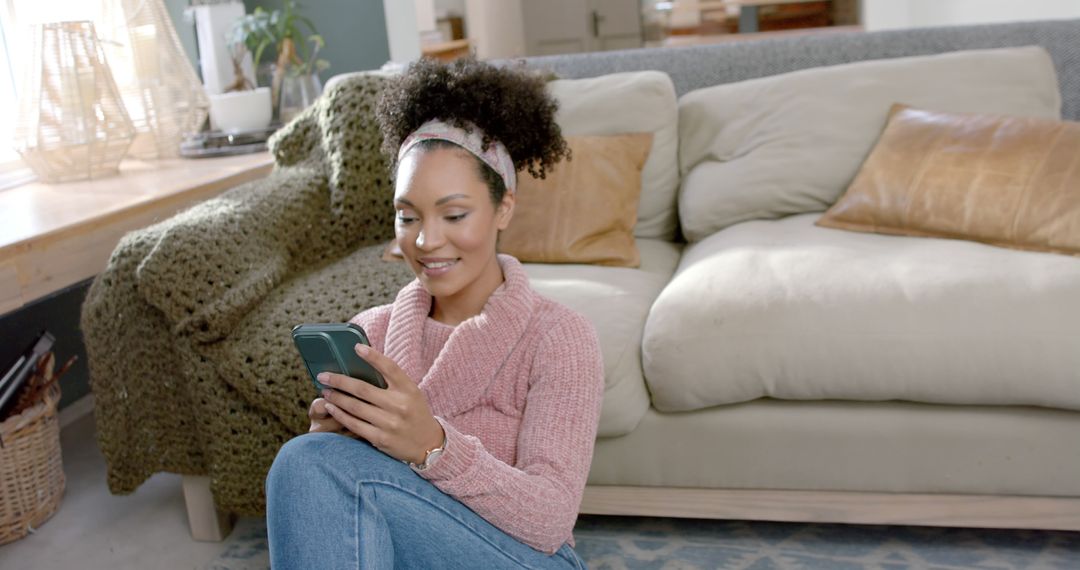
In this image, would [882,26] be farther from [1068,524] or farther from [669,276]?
[1068,524]

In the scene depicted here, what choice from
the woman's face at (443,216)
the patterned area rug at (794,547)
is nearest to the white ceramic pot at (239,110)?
the patterned area rug at (794,547)

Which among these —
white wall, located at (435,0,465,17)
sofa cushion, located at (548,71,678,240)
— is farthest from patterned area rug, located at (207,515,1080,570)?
white wall, located at (435,0,465,17)

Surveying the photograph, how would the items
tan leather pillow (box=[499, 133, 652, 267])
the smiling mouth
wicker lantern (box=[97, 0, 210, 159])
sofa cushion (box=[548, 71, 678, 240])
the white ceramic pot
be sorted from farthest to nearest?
the white ceramic pot, wicker lantern (box=[97, 0, 210, 159]), sofa cushion (box=[548, 71, 678, 240]), tan leather pillow (box=[499, 133, 652, 267]), the smiling mouth

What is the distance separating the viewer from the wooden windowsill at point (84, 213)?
1817 mm

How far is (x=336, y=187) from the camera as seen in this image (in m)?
2.15

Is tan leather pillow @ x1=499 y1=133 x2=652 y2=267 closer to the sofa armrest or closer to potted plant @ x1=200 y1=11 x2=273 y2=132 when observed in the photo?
the sofa armrest

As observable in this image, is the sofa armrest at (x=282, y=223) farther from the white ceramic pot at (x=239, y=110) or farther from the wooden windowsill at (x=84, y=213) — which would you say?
the white ceramic pot at (x=239, y=110)

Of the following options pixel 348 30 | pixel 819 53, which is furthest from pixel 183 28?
pixel 819 53

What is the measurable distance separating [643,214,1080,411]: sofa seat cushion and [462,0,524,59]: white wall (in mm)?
3146

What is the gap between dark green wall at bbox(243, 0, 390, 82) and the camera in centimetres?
362

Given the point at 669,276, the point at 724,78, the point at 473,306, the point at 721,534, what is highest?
the point at 724,78

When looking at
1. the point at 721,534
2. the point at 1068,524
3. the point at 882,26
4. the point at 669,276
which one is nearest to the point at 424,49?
the point at 882,26

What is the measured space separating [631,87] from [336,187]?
0.68 metres

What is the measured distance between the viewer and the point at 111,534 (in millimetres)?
2062
